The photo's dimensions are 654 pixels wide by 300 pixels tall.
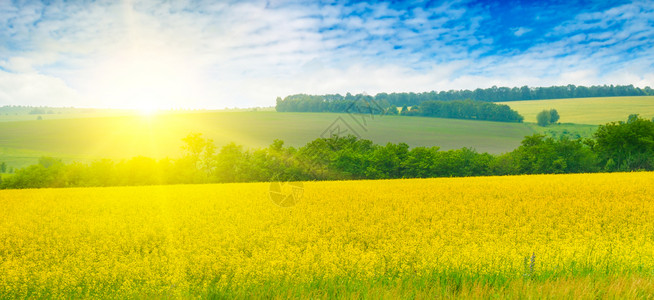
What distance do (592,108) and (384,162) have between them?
71.1 m

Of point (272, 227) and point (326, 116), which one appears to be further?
point (326, 116)

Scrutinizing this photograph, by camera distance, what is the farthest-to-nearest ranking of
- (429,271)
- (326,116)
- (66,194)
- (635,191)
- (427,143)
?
(326,116) < (427,143) < (66,194) < (635,191) < (429,271)

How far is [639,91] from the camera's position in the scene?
9181 cm

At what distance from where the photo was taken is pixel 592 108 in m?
79.2

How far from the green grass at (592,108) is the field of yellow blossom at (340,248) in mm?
69101

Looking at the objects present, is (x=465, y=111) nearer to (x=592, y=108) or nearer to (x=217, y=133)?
(x=592, y=108)

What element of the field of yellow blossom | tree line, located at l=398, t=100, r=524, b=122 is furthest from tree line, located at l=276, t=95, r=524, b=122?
the field of yellow blossom

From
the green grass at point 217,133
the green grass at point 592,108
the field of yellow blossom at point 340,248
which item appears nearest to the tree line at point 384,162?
the green grass at point 217,133

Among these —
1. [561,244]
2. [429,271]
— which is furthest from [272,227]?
[561,244]

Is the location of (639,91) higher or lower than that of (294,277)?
higher

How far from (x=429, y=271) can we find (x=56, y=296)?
560cm

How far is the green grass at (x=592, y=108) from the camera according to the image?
225ft

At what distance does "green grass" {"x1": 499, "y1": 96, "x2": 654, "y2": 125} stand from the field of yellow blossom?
6910cm

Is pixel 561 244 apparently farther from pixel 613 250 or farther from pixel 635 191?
pixel 635 191
